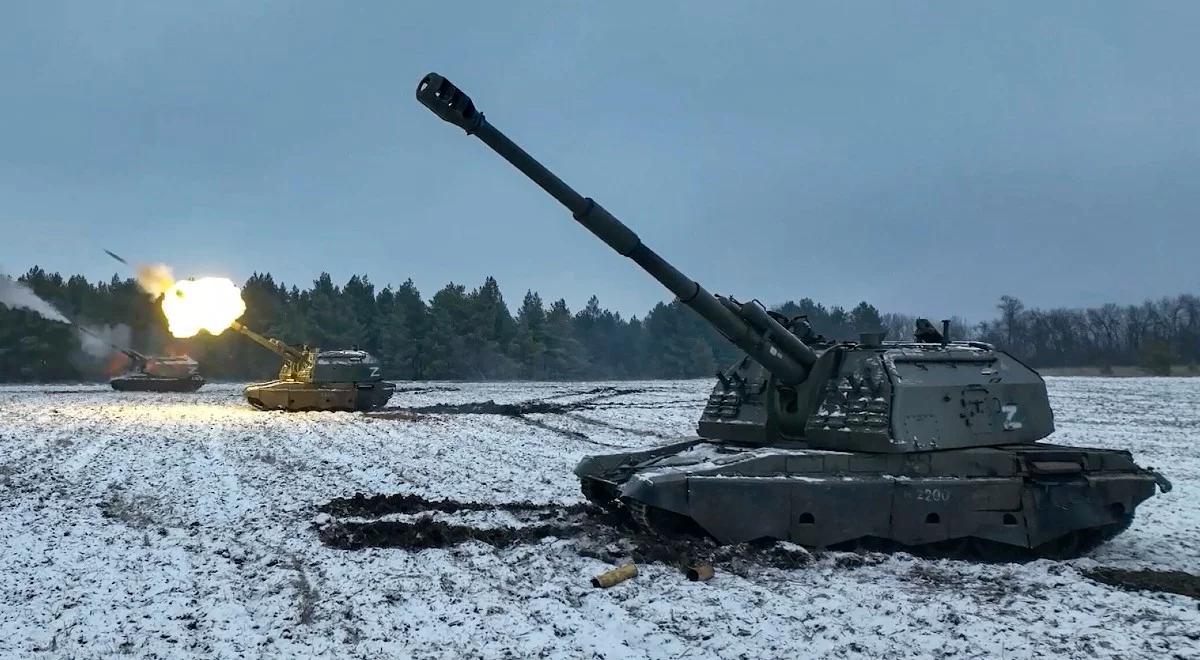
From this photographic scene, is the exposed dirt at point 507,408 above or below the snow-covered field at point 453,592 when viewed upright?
above

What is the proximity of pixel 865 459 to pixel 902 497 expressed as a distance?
0.49 metres

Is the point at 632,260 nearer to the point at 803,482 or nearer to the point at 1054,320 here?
the point at 803,482

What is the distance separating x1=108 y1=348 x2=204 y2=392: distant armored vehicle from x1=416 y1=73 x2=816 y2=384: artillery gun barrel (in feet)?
122

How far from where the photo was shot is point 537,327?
231ft

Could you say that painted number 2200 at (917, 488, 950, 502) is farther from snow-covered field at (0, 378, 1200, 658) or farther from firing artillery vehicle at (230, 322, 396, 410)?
firing artillery vehicle at (230, 322, 396, 410)

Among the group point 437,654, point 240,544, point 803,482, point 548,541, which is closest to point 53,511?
point 240,544

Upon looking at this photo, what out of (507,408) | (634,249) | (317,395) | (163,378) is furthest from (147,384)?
(634,249)

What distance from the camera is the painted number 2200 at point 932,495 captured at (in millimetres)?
8867

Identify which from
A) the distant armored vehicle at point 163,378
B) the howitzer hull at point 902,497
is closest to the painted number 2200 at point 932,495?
the howitzer hull at point 902,497

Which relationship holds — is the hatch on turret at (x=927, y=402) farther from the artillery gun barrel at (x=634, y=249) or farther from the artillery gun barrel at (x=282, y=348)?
the artillery gun barrel at (x=282, y=348)

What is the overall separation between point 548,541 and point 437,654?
316 centimetres

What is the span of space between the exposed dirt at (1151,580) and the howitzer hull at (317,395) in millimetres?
22972

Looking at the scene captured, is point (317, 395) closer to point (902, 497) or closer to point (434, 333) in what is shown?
point (902, 497)

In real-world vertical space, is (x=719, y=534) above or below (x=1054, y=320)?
below
